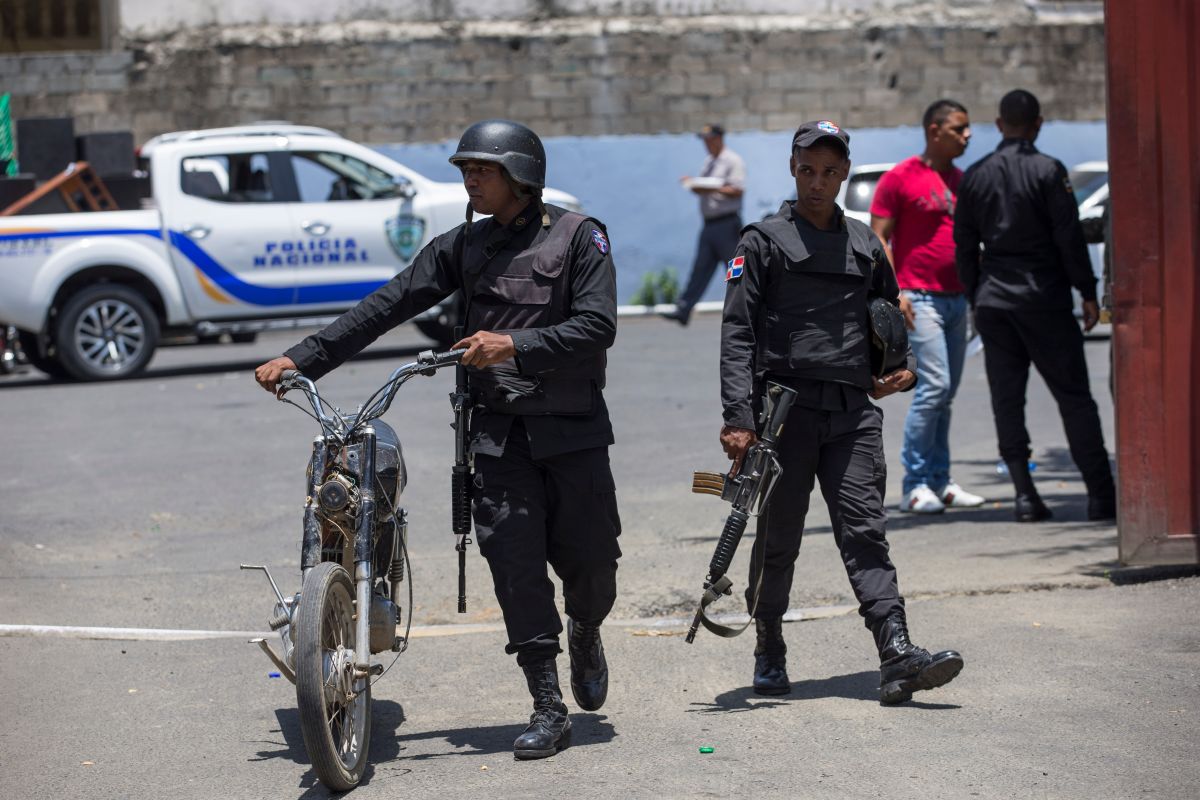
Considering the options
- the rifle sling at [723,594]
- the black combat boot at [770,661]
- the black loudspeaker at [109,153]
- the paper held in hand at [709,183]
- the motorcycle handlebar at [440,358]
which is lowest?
the black combat boot at [770,661]

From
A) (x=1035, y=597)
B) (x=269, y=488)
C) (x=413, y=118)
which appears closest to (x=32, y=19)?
(x=413, y=118)

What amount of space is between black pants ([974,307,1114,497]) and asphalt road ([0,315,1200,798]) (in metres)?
0.33

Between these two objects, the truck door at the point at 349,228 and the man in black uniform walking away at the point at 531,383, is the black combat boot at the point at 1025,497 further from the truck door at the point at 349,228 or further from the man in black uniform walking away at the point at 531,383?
the truck door at the point at 349,228

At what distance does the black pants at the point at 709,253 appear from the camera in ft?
56.9

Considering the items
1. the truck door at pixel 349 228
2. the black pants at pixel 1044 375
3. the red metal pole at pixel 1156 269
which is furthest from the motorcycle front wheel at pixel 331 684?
the truck door at pixel 349 228

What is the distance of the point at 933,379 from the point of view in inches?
326

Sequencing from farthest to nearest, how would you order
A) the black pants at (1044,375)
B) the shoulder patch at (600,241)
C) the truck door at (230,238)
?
the truck door at (230,238) → the black pants at (1044,375) → the shoulder patch at (600,241)

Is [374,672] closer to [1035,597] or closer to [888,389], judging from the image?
[888,389]

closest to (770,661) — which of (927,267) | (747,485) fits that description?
(747,485)

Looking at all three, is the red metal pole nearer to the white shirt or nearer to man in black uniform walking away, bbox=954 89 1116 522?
man in black uniform walking away, bbox=954 89 1116 522

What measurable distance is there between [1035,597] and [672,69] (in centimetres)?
1786

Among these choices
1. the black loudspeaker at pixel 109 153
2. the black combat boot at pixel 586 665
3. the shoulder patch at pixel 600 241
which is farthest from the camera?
the black loudspeaker at pixel 109 153

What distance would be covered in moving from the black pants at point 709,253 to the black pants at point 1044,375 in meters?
9.13

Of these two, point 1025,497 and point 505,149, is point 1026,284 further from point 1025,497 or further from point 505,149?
point 505,149
